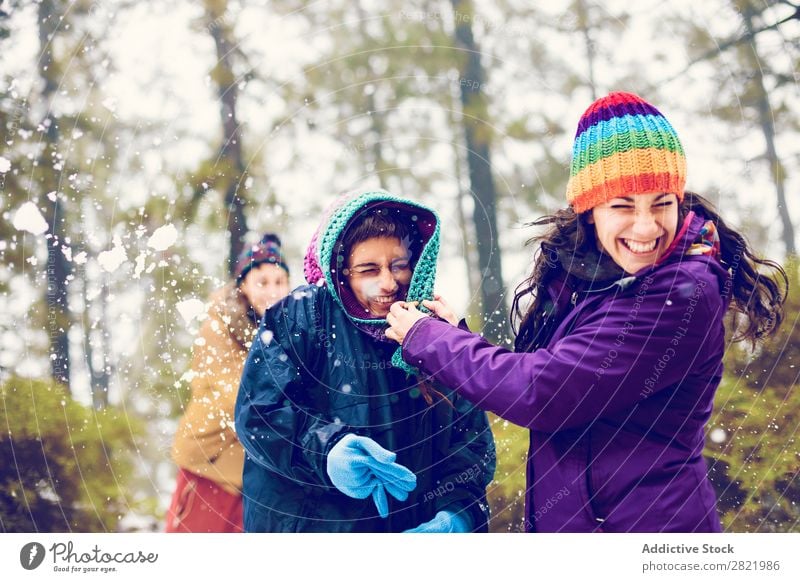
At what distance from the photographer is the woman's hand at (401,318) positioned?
1572 mm

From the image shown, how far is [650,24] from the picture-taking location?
210cm

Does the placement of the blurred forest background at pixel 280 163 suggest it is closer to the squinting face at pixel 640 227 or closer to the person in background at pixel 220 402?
the person in background at pixel 220 402

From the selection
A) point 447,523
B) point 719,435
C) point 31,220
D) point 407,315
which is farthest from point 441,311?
point 31,220

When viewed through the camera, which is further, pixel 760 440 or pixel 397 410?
pixel 760 440

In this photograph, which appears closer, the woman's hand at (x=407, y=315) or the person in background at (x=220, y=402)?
the woman's hand at (x=407, y=315)

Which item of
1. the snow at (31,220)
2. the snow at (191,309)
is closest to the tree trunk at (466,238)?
the snow at (191,309)

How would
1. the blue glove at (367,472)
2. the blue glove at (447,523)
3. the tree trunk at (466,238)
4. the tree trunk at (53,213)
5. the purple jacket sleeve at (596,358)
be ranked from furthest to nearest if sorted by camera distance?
the tree trunk at (53,213)
the tree trunk at (466,238)
the blue glove at (447,523)
the blue glove at (367,472)
the purple jacket sleeve at (596,358)

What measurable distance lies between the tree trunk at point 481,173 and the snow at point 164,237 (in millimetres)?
820

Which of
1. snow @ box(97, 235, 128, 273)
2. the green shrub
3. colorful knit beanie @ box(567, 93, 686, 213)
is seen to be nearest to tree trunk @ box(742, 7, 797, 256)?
colorful knit beanie @ box(567, 93, 686, 213)
